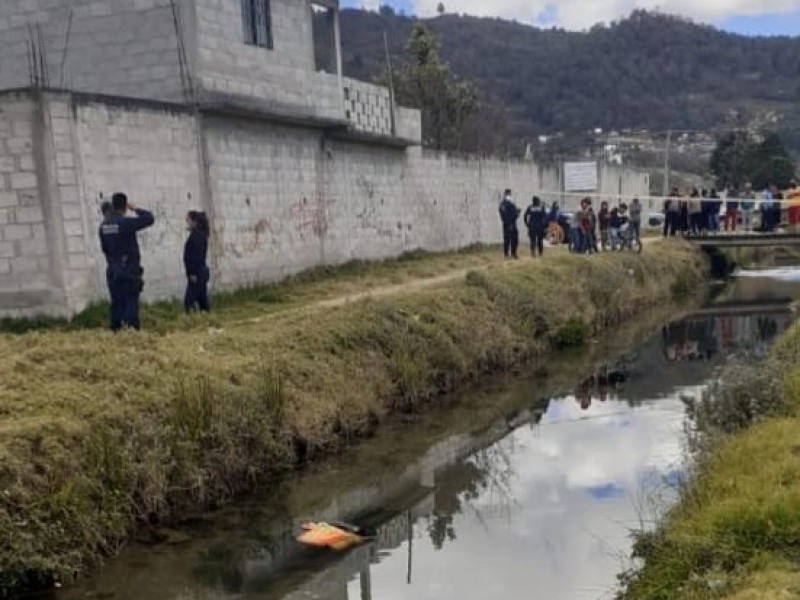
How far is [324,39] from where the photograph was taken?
19953mm

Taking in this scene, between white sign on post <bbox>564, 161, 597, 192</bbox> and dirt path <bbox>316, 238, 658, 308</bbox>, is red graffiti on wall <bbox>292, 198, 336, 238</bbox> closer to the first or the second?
dirt path <bbox>316, 238, 658, 308</bbox>

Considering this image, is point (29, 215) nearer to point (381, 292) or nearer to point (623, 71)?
point (381, 292)

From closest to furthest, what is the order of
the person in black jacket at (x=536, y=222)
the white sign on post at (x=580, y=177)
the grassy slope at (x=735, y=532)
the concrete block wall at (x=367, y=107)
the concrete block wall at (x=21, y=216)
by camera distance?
the grassy slope at (x=735, y=532) → the concrete block wall at (x=21, y=216) → the concrete block wall at (x=367, y=107) → the person in black jacket at (x=536, y=222) → the white sign on post at (x=580, y=177)

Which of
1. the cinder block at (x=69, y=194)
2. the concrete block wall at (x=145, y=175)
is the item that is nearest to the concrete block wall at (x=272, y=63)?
the concrete block wall at (x=145, y=175)

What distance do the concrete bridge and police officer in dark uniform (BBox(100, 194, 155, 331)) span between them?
20.8 m

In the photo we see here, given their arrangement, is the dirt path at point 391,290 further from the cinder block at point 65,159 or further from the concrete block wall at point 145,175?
the cinder block at point 65,159

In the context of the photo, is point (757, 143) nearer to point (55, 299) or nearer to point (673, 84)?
point (673, 84)

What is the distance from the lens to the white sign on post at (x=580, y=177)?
120 ft

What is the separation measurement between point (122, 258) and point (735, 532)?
8.00 m

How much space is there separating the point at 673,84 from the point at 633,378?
82021mm

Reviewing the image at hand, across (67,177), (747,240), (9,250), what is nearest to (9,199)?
(9,250)

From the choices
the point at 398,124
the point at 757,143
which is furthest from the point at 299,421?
the point at 757,143

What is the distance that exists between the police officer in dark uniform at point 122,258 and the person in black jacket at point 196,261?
1637 mm

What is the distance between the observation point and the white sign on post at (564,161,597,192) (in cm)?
3644
